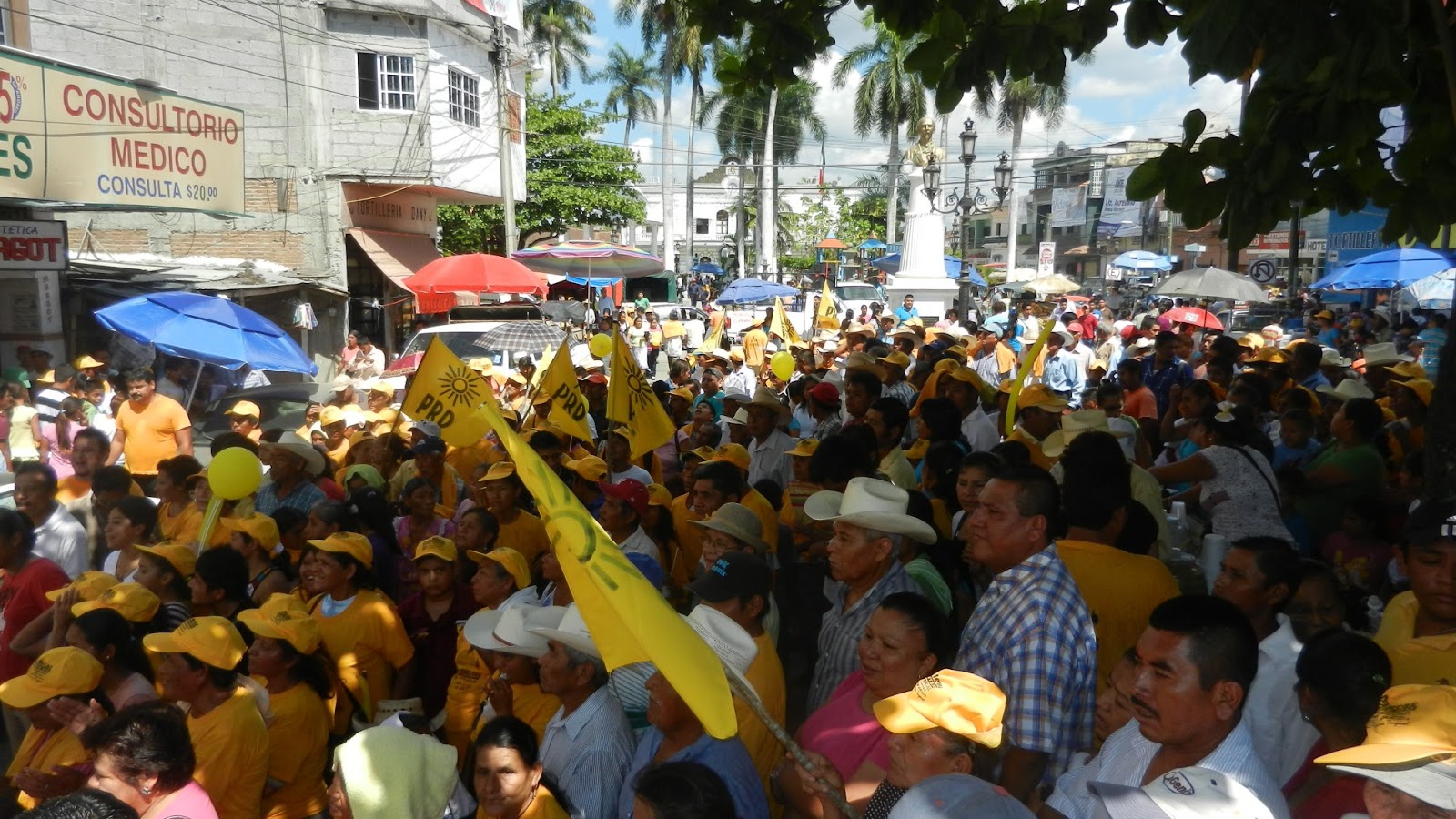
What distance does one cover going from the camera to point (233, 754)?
11.3 feet

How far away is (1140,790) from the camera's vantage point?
225cm

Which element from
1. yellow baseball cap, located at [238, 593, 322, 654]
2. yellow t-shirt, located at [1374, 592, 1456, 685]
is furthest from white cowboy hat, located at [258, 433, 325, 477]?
yellow t-shirt, located at [1374, 592, 1456, 685]

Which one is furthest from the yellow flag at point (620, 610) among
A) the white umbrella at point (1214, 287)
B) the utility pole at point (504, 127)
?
the utility pole at point (504, 127)

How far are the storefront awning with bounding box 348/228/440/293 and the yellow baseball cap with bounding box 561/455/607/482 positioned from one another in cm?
1699

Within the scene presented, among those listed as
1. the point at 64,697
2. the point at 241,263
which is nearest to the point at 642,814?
the point at 64,697

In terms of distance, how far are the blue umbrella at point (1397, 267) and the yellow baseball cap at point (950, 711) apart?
16.5 m

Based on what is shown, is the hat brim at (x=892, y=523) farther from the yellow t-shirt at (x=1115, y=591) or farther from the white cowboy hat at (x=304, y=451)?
the white cowboy hat at (x=304, y=451)

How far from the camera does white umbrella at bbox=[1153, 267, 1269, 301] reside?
14.6 m

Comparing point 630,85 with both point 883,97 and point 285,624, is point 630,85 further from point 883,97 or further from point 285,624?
point 285,624

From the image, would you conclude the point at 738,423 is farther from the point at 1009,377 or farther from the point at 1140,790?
the point at 1009,377

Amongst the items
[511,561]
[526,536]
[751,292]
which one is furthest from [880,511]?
[751,292]

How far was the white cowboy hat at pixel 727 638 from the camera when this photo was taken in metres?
3.22

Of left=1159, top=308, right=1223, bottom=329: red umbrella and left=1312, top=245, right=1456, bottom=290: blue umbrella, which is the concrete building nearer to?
left=1159, top=308, right=1223, bottom=329: red umbrella

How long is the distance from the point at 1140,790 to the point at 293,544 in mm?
4605
